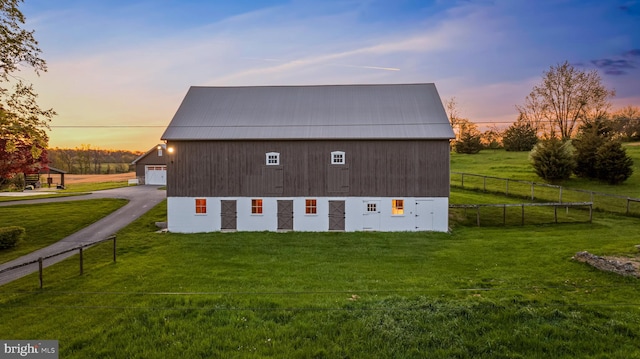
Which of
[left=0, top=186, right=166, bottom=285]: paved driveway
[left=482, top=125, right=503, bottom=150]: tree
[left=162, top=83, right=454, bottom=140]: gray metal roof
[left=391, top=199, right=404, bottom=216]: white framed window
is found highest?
[left=482, top=125, right=503, bottom=150]: tree

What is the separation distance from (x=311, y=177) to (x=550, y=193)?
20833 mm

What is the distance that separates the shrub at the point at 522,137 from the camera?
52.3 metres

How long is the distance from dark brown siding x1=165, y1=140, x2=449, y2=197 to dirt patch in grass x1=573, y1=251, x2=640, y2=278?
833 cm

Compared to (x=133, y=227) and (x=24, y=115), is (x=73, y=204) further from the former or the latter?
(x=24, y=115)

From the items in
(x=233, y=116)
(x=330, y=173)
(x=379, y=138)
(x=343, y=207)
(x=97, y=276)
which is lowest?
(x=97, y=276)

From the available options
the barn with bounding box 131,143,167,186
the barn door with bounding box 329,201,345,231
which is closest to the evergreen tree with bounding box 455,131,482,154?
the barn door with bounding box 329,201,345,231

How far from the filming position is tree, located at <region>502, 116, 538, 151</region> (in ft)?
171

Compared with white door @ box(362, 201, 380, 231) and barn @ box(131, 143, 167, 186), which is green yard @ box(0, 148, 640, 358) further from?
barn @ box(131, 143, 167, 186)

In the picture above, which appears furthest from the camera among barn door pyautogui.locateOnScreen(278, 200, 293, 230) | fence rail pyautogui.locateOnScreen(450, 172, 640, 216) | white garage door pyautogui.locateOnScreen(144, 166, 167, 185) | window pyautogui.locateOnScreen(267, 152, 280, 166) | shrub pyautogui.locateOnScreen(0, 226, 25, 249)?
white garage door pyautogui.locateOnScreen(144, 166, 167, 185)

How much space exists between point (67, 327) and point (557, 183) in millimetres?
36699

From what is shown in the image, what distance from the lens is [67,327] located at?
7.30 metres

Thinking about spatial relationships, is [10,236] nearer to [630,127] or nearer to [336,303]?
[336,303]

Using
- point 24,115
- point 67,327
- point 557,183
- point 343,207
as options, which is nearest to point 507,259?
point 343,207

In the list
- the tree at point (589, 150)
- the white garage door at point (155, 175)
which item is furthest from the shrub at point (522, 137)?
the white garage door at point (155, 175)
